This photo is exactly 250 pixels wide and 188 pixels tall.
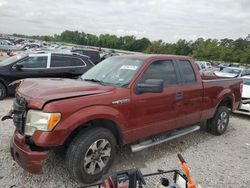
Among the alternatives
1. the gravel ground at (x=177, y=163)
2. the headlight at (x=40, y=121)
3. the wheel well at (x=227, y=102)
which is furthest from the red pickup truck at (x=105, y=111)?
the wheel well at (x=227, y=102)

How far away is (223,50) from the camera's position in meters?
60.9

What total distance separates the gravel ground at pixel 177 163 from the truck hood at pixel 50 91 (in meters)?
1.16

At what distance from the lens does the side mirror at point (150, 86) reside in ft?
12.8

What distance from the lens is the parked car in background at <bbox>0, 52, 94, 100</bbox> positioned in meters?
8.60

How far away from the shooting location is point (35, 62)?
357 inches

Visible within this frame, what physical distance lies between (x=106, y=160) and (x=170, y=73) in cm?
200

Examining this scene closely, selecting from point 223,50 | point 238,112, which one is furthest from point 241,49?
point 238,112

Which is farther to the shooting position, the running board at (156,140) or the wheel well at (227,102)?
the wheel well at (227,102)

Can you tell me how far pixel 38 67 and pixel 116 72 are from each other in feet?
17.8

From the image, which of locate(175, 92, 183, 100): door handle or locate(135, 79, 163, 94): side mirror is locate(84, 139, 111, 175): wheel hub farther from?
locate(175, 92, 183, 100): door handle

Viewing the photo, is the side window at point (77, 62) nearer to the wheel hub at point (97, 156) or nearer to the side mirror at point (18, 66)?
the side mirror at point (18, 66)

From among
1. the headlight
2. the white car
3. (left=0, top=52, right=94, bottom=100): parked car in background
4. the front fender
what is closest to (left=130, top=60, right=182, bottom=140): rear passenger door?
the front fender

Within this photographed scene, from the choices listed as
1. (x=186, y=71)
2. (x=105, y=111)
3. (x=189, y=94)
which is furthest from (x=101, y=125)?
(x=186, y=71)

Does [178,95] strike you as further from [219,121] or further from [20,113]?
[20,113]
